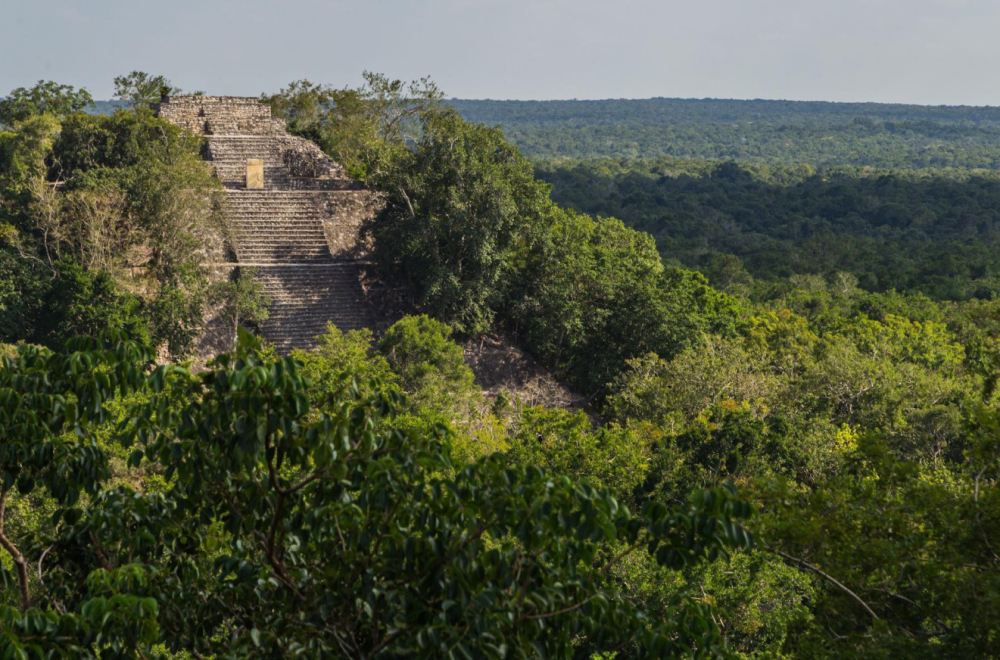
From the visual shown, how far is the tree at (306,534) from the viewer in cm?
350

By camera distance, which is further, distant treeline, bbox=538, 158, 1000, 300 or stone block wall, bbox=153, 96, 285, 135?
distant treeline, bbox=538, 158, 1000, 300

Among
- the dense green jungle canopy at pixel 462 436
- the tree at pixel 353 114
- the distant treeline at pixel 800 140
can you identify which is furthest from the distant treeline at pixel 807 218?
the distant treeline at pixel 800 140

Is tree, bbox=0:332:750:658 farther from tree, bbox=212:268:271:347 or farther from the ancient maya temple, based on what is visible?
the ancient maya temple

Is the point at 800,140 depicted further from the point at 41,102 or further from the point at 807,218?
the point at 41,102

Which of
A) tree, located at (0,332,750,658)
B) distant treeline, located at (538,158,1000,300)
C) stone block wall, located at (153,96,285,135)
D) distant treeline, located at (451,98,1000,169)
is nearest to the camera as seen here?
tree, located at (0,332,750,658)

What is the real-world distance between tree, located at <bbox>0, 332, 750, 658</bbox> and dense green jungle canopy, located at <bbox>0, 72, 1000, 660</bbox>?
0.02 meters

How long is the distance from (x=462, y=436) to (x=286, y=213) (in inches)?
375

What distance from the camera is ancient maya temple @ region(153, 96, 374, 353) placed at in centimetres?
1934

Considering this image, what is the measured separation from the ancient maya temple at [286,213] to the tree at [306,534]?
46.8ft

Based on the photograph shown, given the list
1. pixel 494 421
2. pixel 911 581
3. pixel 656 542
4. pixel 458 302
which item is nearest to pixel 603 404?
pixel 458 302

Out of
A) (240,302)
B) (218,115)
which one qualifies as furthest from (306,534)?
(218,115)

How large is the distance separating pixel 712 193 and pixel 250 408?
2828 inches

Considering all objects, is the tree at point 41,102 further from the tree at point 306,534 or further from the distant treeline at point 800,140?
the distant treeline at point 800,140

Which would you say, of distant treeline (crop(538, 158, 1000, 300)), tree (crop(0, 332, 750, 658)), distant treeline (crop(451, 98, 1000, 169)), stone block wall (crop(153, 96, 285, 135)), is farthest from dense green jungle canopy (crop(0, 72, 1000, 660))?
distant treeline (crop(451, 98, 1000, 169))
